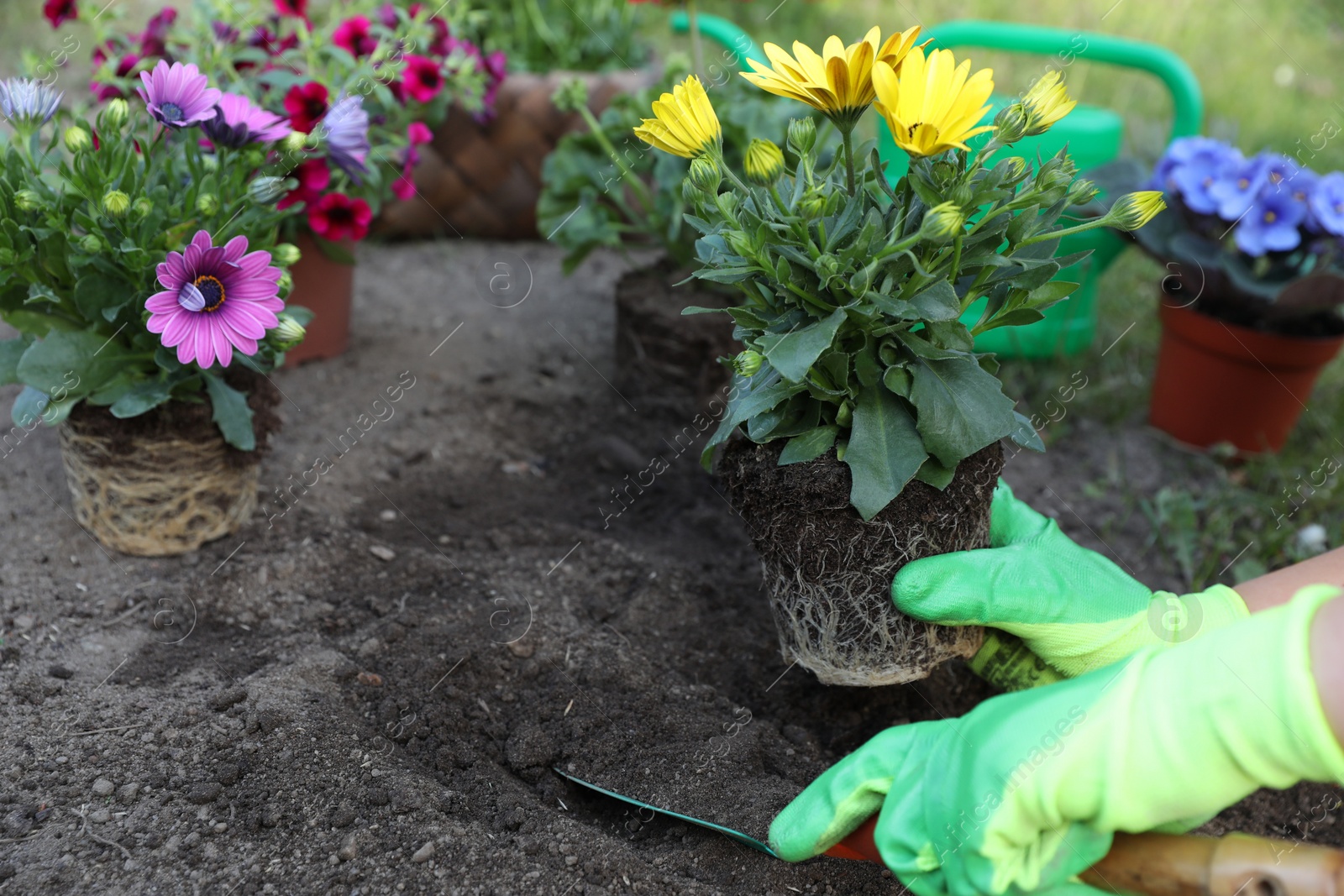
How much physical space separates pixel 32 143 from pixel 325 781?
1088 mm

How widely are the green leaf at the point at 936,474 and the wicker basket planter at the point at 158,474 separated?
42.2 inches

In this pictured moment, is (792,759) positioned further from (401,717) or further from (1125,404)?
(1125,404)

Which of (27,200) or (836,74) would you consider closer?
(836,74)

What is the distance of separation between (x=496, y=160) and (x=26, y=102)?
1.59 meters

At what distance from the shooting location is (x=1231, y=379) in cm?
222

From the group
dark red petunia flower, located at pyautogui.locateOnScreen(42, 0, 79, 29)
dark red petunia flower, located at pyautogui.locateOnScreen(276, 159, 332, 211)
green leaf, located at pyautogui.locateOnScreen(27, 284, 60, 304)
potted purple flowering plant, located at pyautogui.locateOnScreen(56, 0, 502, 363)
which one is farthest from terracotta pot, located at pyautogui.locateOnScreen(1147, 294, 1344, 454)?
dark red petunia flower, located at pyautogui.locateOnScreen(42, 0, 79, 29)

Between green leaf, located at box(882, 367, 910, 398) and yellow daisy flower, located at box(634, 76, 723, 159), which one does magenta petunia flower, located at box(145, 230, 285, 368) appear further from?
green leaf, located at box(882, 367, 910, 398)

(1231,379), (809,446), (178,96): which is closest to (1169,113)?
(1231,379)

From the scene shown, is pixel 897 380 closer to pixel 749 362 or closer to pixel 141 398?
pixel 749 362

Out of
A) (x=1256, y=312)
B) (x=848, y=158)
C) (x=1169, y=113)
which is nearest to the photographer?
(x=848, y=158)

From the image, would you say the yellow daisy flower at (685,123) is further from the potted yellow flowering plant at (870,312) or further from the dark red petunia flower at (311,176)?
the dark red petunia flower at (311,176)

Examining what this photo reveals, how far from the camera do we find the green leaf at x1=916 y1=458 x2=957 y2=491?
4.14ft

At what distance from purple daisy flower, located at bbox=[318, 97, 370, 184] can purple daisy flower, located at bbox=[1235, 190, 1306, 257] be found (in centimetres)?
176

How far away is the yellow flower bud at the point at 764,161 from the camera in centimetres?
115
